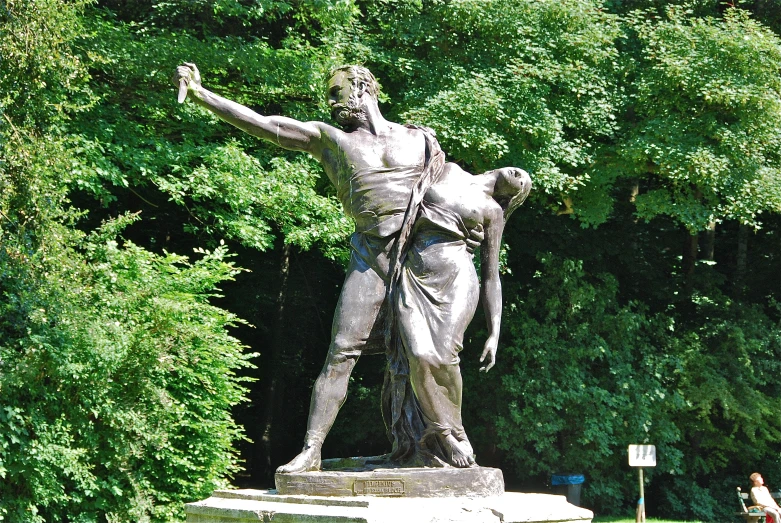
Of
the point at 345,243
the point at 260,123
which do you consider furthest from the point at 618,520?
the point at 260,123

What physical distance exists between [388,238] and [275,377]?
43.8 feet

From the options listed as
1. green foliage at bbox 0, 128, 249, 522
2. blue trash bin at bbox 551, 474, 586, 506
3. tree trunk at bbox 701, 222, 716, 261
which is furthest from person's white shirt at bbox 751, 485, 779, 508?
green foliage at bbox 0, 128, 249, 522

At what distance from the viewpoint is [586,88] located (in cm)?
1667

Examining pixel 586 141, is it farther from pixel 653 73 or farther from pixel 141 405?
pixel 141 405

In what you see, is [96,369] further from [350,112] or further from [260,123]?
[350,112]

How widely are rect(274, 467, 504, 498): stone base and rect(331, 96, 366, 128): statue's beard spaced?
191 cm

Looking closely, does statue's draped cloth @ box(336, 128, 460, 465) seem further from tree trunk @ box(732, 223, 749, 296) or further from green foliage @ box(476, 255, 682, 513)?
tree trunk @ box(732, 223, 749, 296)

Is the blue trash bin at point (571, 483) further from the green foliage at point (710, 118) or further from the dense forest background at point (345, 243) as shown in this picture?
the green foliage at point (710, 118)

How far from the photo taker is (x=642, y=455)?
1598cm

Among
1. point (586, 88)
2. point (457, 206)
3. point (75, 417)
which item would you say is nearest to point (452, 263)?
point (457, 206)

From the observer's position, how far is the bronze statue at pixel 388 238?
557cm

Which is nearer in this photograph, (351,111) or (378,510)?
(378,510)

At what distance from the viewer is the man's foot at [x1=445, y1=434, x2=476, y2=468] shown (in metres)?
5.46

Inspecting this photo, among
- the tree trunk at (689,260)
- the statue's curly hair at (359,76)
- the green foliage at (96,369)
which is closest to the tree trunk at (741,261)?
the tree trunk at (689,260)
